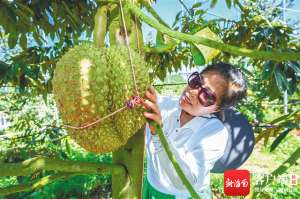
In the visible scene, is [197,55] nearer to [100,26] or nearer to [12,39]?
[100,26]

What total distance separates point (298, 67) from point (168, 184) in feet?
2.20

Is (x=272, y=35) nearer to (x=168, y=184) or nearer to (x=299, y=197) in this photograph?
(x=168, y=184)

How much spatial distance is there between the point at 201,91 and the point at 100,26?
49 centimetres

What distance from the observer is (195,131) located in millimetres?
1253

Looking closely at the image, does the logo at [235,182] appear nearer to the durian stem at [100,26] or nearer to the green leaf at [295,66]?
the green leaf at [295,66]

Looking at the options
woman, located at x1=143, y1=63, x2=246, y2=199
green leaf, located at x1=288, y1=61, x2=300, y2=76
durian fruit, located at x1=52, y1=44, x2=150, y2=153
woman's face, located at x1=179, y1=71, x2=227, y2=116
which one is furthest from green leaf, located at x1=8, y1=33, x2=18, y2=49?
green leaf, located at x1=288, y1=61, x2=300, y2=76

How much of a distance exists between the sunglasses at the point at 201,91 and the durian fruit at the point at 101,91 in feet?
1.35

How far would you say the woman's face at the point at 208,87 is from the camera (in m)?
1.14

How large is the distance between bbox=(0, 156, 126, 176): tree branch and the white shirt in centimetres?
48

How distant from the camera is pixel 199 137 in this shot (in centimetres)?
123

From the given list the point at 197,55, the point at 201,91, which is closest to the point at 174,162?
the point at 197,55

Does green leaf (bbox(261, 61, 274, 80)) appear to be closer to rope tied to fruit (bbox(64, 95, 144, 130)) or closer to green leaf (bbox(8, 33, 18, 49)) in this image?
rope tied to fruit (bbox(64, 95, 144, 130))

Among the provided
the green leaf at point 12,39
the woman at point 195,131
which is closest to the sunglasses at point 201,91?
the woman at point 195,131

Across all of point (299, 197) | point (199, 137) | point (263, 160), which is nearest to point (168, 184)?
point (199, 137)
